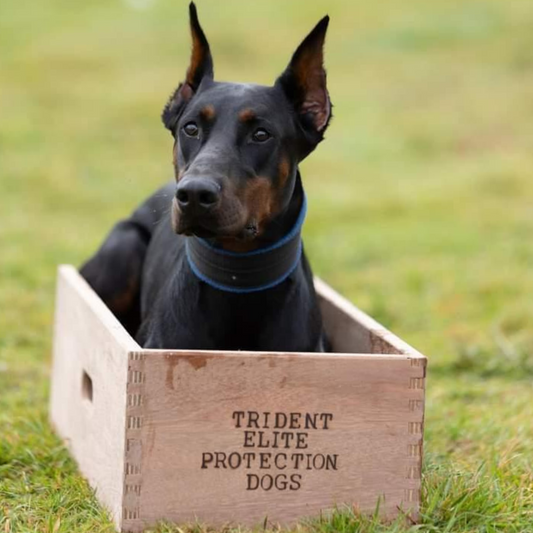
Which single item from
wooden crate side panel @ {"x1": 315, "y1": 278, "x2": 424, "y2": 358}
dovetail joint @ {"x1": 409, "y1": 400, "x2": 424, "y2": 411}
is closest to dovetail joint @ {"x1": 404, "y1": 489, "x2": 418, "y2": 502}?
dovetail joint @ {"x1": 409, "y1": 400, "x2": 424, "y2": 411}

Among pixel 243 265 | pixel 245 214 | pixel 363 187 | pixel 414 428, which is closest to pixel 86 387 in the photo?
pixel 243 265

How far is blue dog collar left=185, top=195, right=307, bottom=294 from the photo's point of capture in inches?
133

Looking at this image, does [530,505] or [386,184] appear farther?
[386,184]

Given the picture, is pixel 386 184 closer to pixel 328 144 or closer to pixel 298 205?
pixel 328 144

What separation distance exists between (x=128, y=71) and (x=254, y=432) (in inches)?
578

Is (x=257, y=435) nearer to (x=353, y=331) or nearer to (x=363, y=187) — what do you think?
(x=353, y=331)

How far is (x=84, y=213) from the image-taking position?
10273 mm

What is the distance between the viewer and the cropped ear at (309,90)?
346cm

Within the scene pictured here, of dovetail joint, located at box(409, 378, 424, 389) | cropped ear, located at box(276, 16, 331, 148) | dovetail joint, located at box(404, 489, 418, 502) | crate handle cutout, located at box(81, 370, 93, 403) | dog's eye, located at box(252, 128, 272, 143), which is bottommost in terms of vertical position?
dovetail joint, located at box(404, 489, 418, 502)

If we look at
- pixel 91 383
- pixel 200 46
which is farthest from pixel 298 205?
pixel 91 383

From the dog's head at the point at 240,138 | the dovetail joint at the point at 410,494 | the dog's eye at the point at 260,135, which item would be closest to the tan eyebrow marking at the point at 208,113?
the dog's head at the point at 240,138

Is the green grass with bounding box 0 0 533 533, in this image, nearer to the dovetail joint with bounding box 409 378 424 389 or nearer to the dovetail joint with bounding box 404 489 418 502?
the dovetail joint with bounding box 404 489 418 502

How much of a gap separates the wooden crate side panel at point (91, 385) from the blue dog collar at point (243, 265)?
13.0 inches

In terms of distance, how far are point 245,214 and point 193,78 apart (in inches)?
27.9
